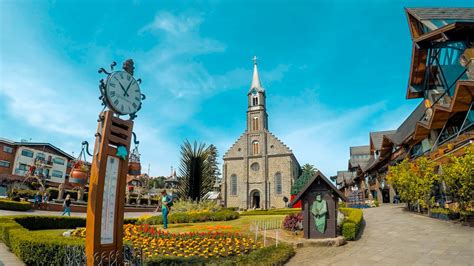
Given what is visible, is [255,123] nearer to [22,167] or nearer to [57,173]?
[57,173]

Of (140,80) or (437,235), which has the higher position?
(140,80)

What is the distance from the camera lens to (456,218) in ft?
48.8

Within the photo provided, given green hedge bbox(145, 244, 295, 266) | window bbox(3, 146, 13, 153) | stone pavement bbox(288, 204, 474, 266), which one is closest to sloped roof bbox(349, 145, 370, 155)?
stone pavement bbox(288, 204, 474, 266)

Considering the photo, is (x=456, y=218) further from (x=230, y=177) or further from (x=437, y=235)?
(x=230, y=177)

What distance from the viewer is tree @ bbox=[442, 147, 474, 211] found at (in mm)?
13211

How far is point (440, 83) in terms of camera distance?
Result: 27.0 metres

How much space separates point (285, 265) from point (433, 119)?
20.2 meters

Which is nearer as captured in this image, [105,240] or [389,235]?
[105,240]

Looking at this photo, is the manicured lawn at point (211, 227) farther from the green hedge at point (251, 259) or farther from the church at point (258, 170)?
the church at point (258, 170)

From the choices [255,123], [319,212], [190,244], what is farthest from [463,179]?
[255,123]

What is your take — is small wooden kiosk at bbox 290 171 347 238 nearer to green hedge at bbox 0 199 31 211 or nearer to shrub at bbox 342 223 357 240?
shrub at bbox 342 223 357 240

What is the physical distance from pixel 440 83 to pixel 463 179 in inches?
672

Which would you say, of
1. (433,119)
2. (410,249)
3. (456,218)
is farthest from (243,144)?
(410,249)

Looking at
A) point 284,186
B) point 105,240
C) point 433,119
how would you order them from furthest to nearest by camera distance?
point 284,186 → point 433,119 → point 105,240
